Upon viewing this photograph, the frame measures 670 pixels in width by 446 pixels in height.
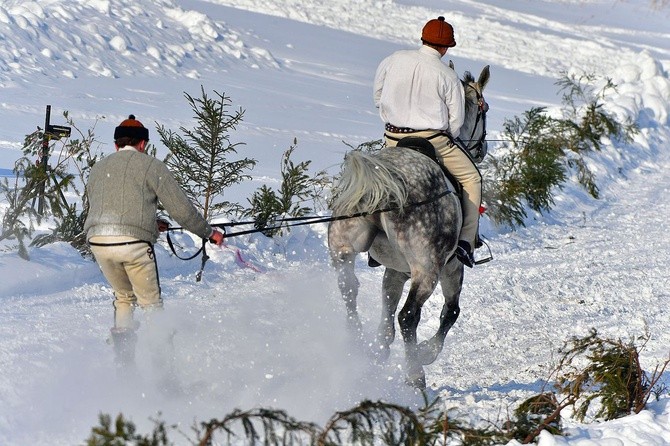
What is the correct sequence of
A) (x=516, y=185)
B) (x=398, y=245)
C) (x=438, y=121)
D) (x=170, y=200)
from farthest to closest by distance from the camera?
1. (x=516, y=185)
2. (x=438, y=121)
3. (x=398, y=245)
4. (x=170, y=200)

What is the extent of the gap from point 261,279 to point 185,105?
8.04 meters

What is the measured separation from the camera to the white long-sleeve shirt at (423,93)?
6.30 m

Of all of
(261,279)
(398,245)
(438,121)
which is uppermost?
(438,121)

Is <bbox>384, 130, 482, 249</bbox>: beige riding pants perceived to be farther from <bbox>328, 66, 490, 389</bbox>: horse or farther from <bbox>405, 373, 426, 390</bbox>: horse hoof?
<bbox>405, 373, 426, 390</bbox>: horse hoof

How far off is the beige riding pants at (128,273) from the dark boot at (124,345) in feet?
0.15

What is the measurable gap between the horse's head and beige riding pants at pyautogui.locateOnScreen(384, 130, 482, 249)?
42cm

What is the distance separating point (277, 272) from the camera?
864 cm

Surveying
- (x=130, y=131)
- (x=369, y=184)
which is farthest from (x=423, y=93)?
(x=130, y=131)

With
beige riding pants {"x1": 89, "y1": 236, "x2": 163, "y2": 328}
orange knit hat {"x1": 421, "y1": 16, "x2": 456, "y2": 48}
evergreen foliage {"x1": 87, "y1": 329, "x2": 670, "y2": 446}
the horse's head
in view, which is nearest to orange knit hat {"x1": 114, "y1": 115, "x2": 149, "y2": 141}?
beige riding pants {"x1": 89, "y1": 236, "x2": 163, "y2": 328}

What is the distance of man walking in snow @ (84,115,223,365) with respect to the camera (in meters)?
5.16

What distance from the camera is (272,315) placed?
7.34 meters

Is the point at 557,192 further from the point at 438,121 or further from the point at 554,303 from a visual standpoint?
the point at 438,121

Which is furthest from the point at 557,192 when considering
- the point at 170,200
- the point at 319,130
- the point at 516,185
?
the point at 170,200

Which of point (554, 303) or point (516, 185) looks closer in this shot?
point (554, 303)
